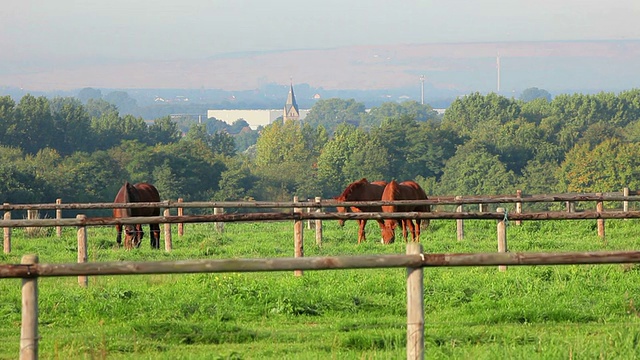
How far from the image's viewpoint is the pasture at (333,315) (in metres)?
9.65

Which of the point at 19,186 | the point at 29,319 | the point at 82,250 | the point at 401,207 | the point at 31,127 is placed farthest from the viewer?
the point at 31,127

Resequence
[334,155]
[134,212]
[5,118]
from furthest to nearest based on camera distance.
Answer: [5,118] → [334,155] → [134,212]

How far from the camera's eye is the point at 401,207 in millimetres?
25766

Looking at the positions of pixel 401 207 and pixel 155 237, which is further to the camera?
pixel 401 207

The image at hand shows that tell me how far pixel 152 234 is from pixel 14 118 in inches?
4308

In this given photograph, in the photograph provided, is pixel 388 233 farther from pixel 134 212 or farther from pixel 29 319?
pixel 29 319

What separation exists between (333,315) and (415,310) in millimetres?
4385

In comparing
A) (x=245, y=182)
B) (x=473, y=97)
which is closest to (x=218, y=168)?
(x=245, y=182)

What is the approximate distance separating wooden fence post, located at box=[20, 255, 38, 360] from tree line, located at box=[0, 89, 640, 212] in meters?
64.7

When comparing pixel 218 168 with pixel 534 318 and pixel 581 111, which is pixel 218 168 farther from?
pixel 534 318

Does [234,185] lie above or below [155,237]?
below

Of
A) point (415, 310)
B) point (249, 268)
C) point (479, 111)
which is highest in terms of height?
point (479, 111)

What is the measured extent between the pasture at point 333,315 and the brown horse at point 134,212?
25.6 ft

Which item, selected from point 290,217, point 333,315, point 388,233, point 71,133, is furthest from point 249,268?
point 71,133
